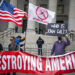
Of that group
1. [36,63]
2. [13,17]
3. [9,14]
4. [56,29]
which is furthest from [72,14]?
[36,63]

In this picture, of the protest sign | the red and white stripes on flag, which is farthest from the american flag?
the protest sign

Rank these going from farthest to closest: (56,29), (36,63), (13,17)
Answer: (56,29) < (13,17) < (36,63)

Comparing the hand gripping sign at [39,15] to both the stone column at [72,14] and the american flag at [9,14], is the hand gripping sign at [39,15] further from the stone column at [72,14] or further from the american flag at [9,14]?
the stone column at [72,14]

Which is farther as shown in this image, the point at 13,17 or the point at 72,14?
the point at 72,14

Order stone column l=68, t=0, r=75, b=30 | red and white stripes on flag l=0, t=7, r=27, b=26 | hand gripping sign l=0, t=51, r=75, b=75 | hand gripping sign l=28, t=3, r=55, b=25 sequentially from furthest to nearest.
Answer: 1. stone column l=68, t=0, r=75, b=30
2. hand gripping sign l=28, t=3, r=55, b=25
3. red and white stripes on flag l=0, t=7, r=27, b=26
4. hand gripping sign l=0, t=51, r=75, b=75

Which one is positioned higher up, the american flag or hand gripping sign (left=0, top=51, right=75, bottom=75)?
the american flag

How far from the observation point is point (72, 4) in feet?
87.2

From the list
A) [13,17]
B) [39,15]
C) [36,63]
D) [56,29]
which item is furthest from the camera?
[56,29]

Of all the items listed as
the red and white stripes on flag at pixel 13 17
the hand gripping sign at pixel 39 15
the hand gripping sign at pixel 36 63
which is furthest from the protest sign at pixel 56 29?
the hand gripping sign at pixel 36 63

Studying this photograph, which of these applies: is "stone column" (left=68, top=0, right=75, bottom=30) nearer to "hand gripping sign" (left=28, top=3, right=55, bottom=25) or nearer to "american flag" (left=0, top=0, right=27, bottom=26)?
"hand gripping sign" (left=28, top=3, right=55, bottom=25)

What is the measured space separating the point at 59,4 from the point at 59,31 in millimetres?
23466

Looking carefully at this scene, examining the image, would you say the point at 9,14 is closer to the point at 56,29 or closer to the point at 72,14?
the point at 56,29

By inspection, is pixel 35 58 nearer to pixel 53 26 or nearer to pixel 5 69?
pixel 5 69

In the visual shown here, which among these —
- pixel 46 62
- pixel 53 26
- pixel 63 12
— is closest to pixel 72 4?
pixel 63 12
